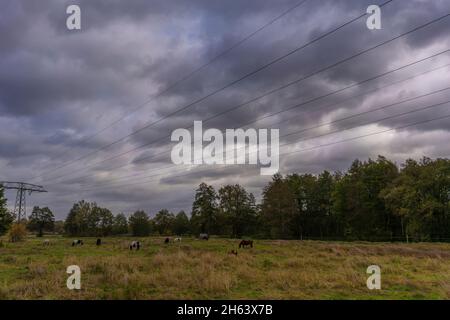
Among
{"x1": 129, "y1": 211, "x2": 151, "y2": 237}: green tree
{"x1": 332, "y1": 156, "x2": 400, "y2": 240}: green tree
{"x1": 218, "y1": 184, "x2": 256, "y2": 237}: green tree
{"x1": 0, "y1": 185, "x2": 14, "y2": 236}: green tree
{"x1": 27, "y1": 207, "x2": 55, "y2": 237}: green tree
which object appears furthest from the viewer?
{"x1": 27, "y1": 207, "x2": 55, "y2": 237}: green tree

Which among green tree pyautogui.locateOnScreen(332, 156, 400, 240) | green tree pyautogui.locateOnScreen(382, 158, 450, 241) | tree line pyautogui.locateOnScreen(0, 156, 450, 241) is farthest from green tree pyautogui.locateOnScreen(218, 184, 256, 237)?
green tree pyautogui.locateOnScreen(382, 158, 450, 241)

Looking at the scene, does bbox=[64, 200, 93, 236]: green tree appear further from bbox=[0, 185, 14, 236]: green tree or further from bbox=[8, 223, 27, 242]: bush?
bbox=[0, 185, 14, 236]: green tree

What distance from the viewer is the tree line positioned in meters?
68.9

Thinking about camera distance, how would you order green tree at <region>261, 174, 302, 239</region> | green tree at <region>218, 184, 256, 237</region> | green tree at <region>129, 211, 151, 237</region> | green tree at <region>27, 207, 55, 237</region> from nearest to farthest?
1. green tree at <region>261, 174, 302, 239</region>
2. green tree at <region>218, 184, 256, 237</region>
3. green tree at <region>129, 211, 151, 237</region>
4. green tree at <region>27, 207, 55, 237</region>

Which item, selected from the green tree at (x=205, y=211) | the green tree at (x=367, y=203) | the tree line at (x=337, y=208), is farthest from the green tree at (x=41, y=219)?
the green tree at (x=367, y=203)

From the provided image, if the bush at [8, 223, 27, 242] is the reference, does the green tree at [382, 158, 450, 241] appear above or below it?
above

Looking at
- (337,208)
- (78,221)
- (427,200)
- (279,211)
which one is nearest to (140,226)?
(78,221)

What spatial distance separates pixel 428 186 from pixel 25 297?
72969mm

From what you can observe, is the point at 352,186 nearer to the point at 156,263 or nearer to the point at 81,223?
the point at 156,263

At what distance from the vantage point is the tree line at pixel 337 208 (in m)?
68.9

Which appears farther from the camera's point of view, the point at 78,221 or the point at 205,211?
the point at 78,221

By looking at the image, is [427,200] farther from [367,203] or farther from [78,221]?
[78,221]

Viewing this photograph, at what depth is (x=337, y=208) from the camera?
86.4m
